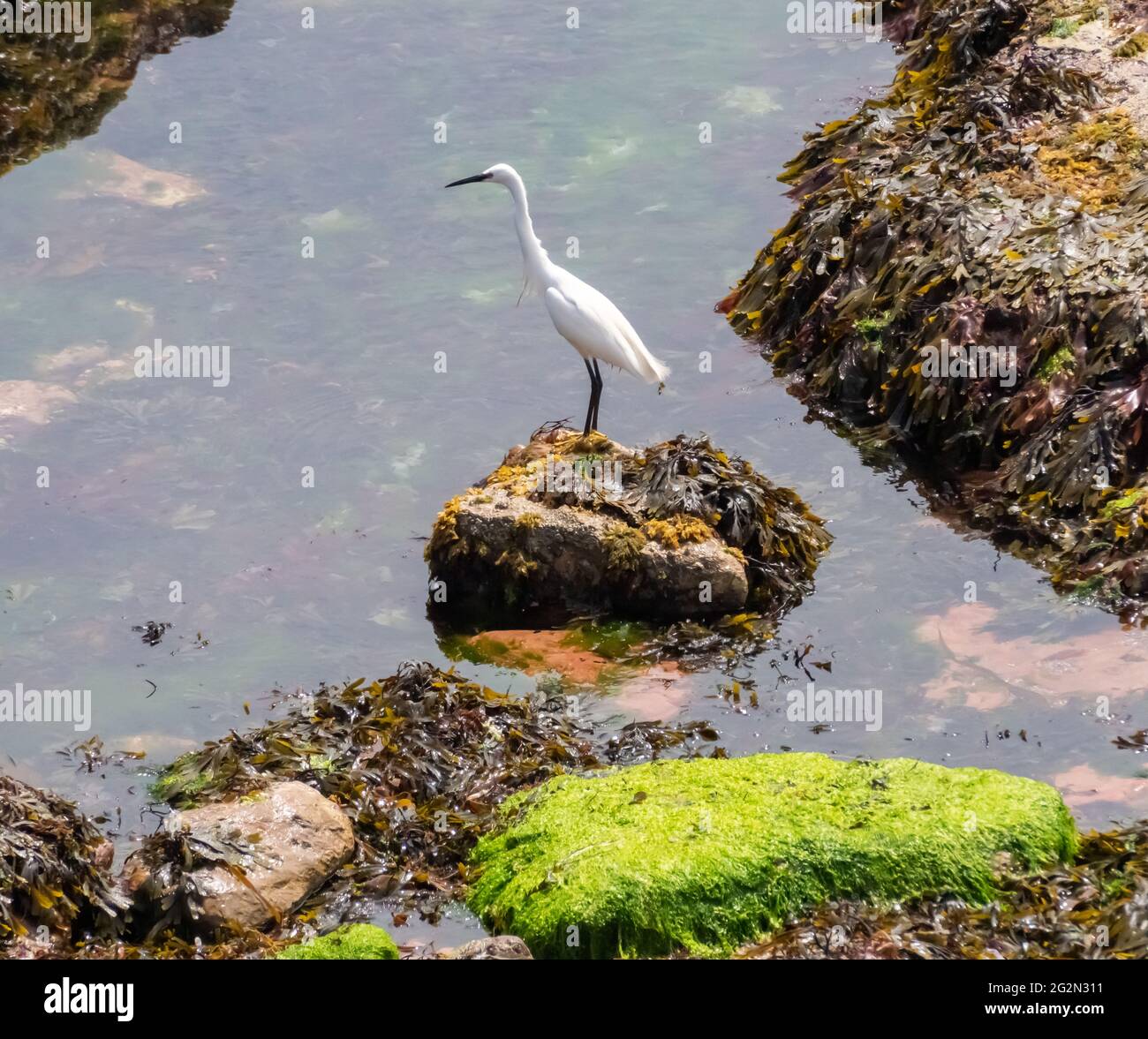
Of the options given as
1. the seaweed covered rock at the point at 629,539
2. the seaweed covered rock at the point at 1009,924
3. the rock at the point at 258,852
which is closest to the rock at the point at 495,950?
the seaweed covered rock at the point at 1009,924

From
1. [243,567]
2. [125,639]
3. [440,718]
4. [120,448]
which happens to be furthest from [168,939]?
[120,448]

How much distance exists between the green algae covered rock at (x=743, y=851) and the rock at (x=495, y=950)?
0.29 metres

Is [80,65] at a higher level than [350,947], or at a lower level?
higher

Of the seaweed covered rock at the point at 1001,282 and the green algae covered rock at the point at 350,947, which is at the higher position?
the seaweed covered rock at the point at 1001,282

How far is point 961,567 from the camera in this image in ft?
39.5

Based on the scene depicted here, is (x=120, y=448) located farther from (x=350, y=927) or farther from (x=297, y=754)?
(x=350, y=927)

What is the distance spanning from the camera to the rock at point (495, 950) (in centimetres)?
768

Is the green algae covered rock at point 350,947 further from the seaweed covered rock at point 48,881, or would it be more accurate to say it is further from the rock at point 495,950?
the seaweed covered rock at point 48,881

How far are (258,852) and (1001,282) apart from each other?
26.3 feet

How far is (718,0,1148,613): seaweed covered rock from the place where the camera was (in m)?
12.4

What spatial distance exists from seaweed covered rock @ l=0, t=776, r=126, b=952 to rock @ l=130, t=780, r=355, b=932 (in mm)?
203

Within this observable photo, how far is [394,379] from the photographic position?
1605cm

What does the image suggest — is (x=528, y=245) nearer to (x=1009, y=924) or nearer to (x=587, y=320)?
(x=587, y=320)

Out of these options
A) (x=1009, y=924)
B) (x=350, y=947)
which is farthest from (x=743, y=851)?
(x=350, y=947)
